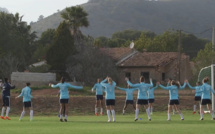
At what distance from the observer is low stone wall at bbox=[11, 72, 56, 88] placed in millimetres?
65250

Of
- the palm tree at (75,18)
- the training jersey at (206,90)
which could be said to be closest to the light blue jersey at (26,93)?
the training jersey at (206,90)

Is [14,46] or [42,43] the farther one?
[42,43]

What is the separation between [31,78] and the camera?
66125mm

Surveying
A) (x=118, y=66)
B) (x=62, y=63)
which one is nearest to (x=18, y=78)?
(x=62, y=63)

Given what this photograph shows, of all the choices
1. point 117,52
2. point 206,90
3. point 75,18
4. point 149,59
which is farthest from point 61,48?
point 206,90

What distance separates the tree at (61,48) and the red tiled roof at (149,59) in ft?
26.8

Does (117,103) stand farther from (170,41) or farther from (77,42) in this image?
(170,41)

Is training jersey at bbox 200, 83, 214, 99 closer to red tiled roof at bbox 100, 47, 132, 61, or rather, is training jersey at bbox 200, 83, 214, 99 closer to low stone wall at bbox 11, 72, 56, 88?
low stone wall at bbox 11, 72, 56, 88

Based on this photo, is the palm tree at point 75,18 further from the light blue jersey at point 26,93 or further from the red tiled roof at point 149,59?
the light blue jersey at point 26,93

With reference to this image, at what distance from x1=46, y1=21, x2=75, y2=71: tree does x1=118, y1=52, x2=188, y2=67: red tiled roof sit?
8.17m

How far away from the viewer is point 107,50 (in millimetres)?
85188

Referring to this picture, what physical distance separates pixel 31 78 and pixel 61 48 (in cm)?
1081

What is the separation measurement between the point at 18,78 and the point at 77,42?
16.0m

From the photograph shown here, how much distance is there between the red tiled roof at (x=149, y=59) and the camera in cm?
7788
